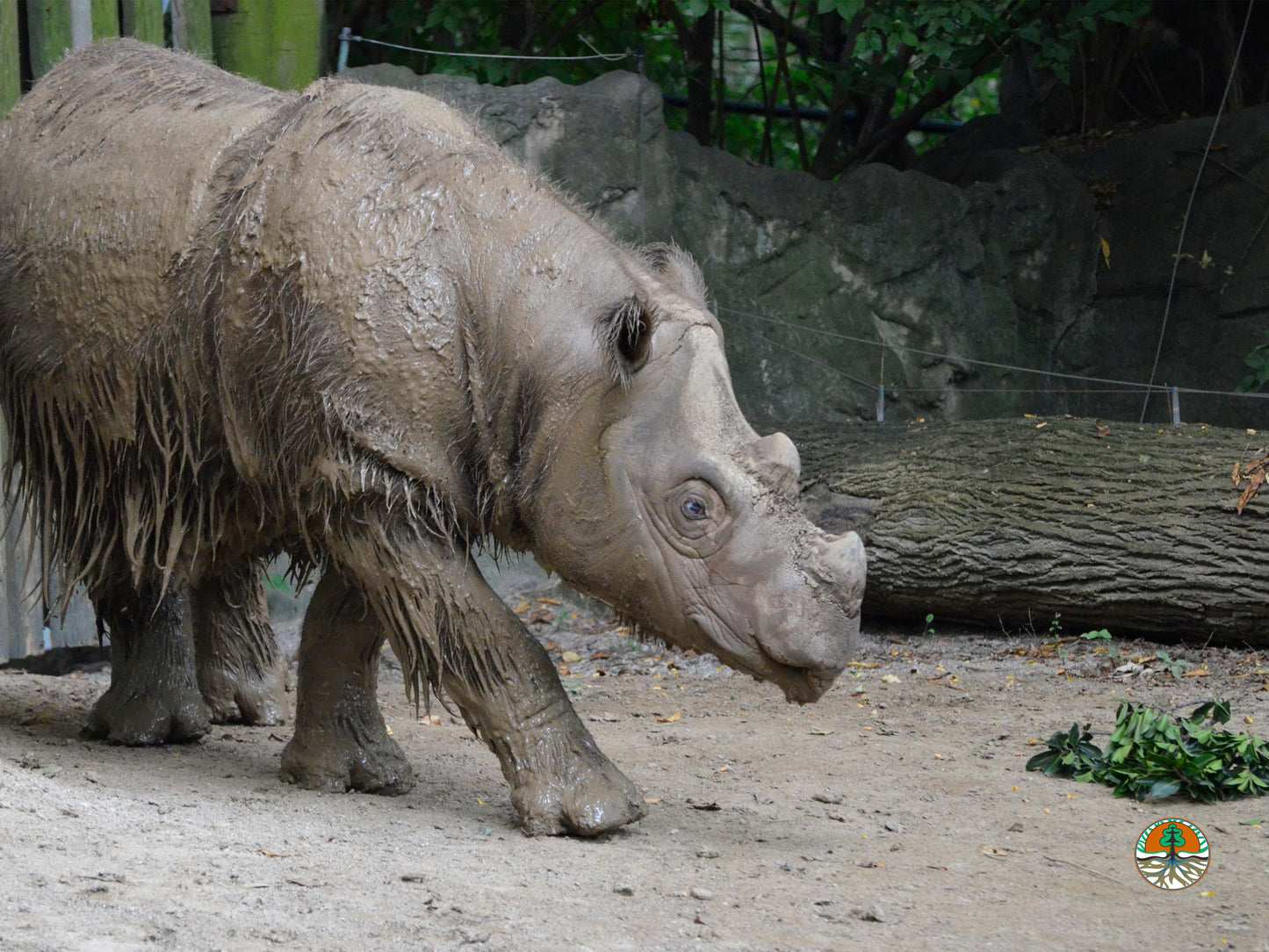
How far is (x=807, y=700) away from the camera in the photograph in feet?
13.1

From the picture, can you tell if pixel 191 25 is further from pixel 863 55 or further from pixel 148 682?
pixel 863 55

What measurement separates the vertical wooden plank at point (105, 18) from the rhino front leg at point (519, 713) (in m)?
3.80

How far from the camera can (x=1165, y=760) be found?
15.7 ft

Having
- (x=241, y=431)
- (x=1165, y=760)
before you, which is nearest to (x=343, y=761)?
(x=241, y=431)

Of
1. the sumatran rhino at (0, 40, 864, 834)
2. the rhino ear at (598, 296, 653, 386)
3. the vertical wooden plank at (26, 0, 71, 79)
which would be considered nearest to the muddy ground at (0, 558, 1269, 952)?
the sumatran rhino at (0, 40, 864, 834)

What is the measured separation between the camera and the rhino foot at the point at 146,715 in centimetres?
527

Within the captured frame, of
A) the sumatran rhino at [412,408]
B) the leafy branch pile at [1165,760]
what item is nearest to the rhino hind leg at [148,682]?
the sumatran rhino at [412,408]

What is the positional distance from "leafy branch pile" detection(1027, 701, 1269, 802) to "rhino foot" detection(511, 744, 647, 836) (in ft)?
5.57

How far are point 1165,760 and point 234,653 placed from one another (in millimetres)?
3468

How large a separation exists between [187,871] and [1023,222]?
25.0 ft

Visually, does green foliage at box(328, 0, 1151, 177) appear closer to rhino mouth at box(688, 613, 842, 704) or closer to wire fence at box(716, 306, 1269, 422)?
wire fence at box(716, 306, 1269, 422)

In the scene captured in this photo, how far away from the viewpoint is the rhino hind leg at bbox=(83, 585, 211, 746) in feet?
17.4

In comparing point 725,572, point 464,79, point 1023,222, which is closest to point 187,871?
point 725,572

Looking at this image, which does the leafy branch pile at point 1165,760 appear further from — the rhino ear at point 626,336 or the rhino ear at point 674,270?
the rhino ear at point 626,336
